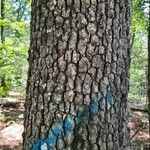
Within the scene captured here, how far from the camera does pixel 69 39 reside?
2.53 meters

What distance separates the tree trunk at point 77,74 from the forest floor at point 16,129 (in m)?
3.87

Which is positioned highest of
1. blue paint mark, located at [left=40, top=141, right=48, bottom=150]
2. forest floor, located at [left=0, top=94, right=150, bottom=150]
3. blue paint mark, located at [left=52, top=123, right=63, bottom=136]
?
blue paint mark, located at [left=52, top=123, right=63, bottom=136]

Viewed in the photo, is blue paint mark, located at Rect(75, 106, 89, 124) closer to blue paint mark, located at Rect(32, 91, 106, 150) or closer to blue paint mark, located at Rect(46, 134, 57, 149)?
blue paint mark, located at Rect(32, 91, 106, 150)

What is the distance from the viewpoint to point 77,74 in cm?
252

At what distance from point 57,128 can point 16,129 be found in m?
7.16

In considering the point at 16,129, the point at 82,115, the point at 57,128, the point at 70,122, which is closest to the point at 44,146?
the point at 57,128

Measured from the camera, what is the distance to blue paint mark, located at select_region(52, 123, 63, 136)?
255cm

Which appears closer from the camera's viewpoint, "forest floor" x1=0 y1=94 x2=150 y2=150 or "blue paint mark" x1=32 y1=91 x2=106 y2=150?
"blue paint mark" x1=32 y1=91 x2=106 y2=150

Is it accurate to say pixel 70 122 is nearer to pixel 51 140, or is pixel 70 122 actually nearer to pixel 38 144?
pixel 51 140

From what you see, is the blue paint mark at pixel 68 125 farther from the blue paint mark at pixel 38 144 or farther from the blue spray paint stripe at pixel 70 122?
the blue paint mark at pixel 38 144

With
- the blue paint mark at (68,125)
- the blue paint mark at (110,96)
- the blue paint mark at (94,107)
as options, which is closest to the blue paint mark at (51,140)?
the blue paint mark at (68,125)

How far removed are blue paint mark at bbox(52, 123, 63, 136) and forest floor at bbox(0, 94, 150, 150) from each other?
395 cm

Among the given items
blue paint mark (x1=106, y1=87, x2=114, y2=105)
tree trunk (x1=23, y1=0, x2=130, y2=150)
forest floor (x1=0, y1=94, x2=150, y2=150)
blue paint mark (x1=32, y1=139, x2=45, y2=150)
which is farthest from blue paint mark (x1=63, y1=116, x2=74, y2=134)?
forest floor (x1=0, y1=94, x2=150, y2=150)

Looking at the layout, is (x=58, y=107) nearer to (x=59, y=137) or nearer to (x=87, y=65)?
(x=59, y=137)
